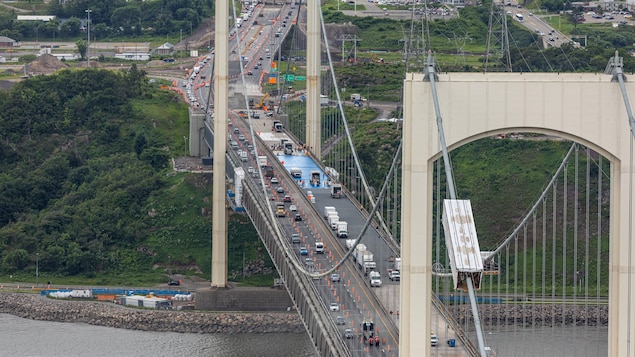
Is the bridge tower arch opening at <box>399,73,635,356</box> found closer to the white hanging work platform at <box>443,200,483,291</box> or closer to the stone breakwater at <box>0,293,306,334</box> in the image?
the white hanging work platform at <box>443,200,483,291</box>

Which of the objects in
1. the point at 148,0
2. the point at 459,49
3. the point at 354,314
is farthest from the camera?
the point at 148,0

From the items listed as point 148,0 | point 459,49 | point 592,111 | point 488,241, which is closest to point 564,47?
point 459,49

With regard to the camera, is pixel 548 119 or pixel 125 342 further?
pixel 125 342

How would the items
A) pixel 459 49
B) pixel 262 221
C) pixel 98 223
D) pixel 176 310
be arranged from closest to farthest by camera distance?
pixel 262 221 → pixel 176 310 → pixel 98 223 → pixel 459 49

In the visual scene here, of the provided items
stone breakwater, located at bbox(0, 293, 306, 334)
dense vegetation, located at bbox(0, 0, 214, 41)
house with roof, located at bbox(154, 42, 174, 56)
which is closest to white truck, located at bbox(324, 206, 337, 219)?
stone breakwater, located at bbox(0, 293, 306, 334)

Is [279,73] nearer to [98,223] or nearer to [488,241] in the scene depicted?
[98,223]

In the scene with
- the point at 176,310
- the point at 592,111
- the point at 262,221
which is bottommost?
the point at 176,310

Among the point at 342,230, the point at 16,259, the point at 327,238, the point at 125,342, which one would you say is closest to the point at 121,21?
the point at 16,259

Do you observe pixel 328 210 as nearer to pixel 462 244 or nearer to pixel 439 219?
pixel 439 219
